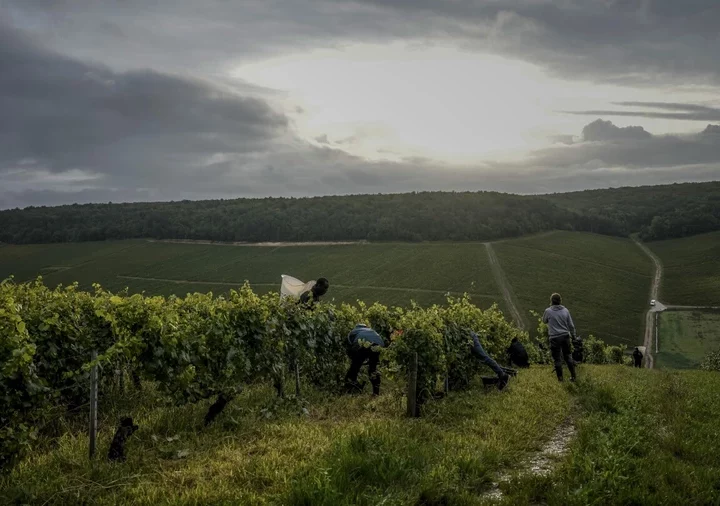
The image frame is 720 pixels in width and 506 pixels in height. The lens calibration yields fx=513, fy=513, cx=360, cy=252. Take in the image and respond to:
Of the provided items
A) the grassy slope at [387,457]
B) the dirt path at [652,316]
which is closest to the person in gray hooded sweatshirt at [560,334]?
the grassy slope at [387,457]

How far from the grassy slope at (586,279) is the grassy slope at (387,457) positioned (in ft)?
216

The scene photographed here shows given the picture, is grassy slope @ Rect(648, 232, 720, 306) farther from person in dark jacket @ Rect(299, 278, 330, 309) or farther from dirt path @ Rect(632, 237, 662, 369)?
person in dark jacket @ Rect(299, 278, 330, 309)

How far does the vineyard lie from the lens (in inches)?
244

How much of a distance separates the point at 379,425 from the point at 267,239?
111290 millimetres

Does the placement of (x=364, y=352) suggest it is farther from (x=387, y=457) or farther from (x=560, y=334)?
(x=560, y=334)

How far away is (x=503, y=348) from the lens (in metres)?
15.5

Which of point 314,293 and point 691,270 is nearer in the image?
point 314,293

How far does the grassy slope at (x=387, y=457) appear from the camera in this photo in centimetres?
511

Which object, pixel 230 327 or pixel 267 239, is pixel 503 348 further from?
pixel 267 239

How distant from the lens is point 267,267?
94.8m

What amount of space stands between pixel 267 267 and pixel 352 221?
29.4 meters

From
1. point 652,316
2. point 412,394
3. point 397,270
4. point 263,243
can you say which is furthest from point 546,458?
point 263,243

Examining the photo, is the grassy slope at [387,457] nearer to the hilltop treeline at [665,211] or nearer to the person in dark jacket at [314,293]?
the person in dark jacket at [314,293]

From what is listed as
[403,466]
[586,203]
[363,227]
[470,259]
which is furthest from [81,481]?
[586,203]
